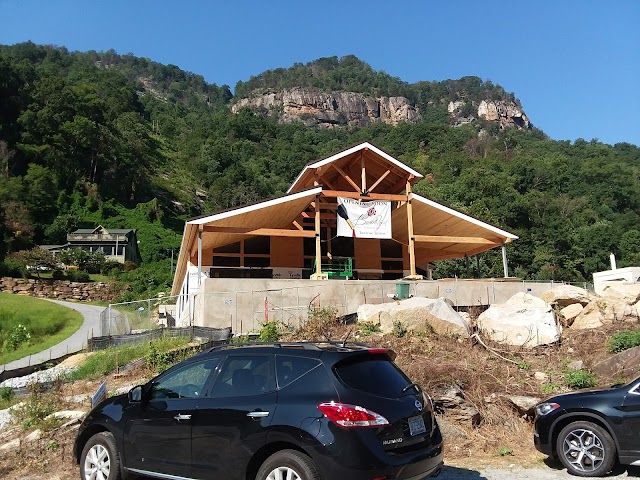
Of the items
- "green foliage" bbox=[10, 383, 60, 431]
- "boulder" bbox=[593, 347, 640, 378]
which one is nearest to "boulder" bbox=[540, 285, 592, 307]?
"boulder" bbox=[593, 347, 640, 378]

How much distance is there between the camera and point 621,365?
8.98 m

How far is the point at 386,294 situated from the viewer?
18578mm

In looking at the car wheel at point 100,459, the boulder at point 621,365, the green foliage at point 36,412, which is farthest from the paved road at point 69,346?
the boulder at point 621,365

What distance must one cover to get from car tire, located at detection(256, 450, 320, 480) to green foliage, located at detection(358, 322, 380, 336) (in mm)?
7696

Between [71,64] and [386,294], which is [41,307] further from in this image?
[71,64]

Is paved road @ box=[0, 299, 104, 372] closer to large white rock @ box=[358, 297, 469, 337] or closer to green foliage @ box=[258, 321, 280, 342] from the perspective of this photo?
green foliage @ box=[258, 321, 280, 342]

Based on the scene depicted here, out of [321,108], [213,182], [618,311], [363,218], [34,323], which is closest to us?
[618,311]

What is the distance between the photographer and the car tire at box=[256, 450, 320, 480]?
398 cm

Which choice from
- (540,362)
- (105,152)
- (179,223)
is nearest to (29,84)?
(105,152)

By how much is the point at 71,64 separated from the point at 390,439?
176 metres

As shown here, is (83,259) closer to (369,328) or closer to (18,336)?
(18,336)

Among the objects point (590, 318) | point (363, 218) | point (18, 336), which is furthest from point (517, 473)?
point (18, 336)

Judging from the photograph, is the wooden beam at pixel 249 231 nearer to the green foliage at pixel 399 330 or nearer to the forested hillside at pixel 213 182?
the green foliage at pixel 399 330

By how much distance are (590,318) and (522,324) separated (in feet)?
6.94
